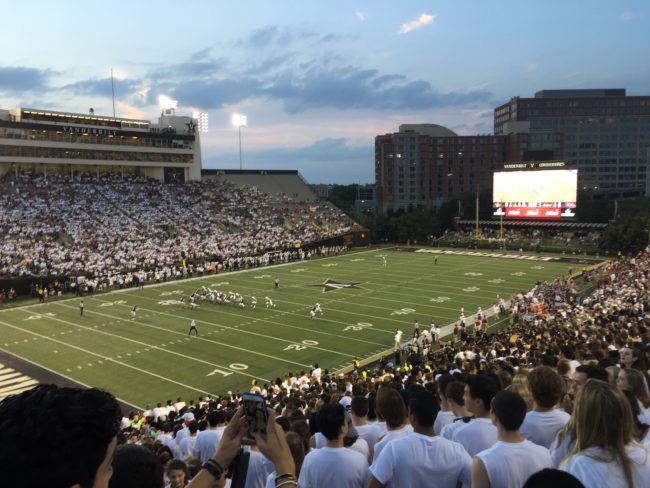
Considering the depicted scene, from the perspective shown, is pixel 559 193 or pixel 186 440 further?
pixel 559 193

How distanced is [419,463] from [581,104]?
16469 cm

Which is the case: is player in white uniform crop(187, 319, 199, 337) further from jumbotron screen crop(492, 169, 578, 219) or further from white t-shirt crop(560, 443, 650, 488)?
jumbotron screen crop(492, 169, 578, 219)

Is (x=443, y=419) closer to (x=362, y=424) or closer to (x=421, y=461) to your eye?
(x=362, y=424)

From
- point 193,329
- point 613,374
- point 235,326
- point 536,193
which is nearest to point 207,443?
point 613,374

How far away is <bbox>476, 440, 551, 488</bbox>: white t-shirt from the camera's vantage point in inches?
136

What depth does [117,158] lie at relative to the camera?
194 ft

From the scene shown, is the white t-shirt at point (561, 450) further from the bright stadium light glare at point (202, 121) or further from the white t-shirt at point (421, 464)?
the bright stadium light glare at point (202, 121)

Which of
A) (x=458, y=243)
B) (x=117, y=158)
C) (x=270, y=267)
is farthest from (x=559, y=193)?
(x=117, y=158)

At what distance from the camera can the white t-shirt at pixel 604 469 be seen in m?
2.81

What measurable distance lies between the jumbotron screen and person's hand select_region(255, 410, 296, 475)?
56.4 metres

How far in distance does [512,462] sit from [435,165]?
389 ft

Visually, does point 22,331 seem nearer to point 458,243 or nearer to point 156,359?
point 156,359

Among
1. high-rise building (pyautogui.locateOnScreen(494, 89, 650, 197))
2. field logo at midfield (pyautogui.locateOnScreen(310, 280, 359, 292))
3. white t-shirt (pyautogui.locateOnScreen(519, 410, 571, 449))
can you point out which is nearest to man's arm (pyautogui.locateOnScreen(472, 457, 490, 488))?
white t-shirt (pyautogui.locateOnScreen(519, 410, 571, 449))

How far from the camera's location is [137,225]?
48.2 m
